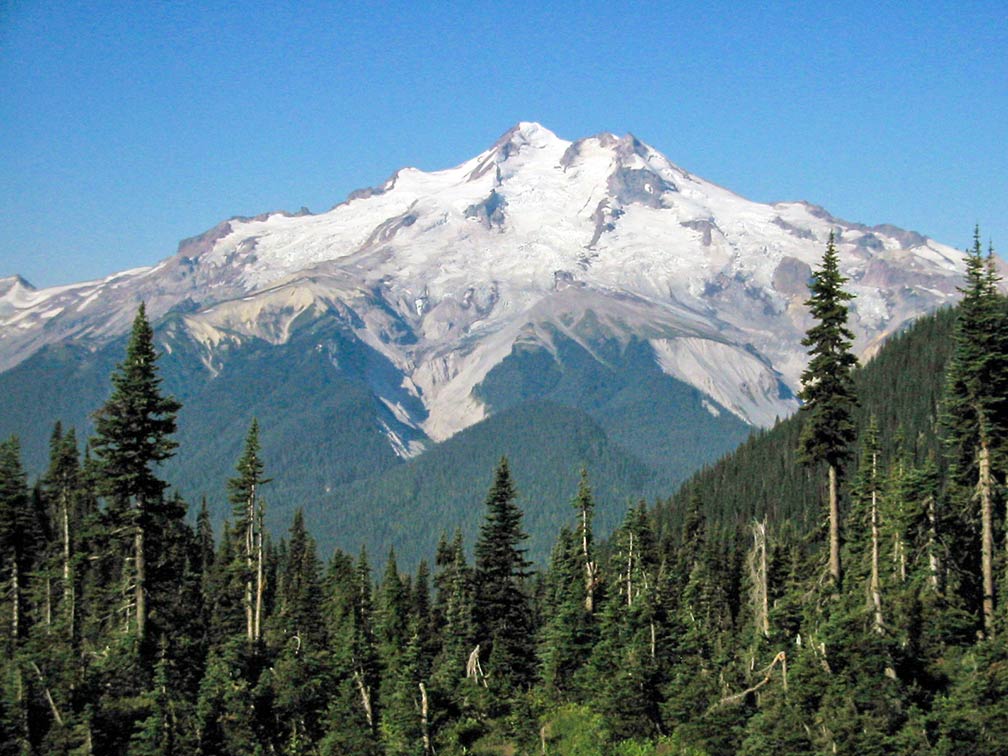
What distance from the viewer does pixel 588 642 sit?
6100 centimetres

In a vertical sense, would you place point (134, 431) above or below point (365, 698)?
above

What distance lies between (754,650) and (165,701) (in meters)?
21.1

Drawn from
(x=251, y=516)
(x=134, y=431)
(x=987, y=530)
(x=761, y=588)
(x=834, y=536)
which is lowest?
(x=761, y=588)

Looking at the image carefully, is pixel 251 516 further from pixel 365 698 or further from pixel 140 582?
pixel 140 582

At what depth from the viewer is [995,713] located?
40.3 m

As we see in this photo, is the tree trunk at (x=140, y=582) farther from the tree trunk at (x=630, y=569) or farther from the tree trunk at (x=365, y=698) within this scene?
the tree trunk at (x=630, y=569)

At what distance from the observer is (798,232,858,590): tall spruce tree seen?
158ft

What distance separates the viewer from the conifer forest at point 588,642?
141 feet

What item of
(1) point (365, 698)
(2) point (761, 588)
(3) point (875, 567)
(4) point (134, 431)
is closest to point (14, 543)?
(4) point (134, 431)

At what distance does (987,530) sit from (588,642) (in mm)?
20105

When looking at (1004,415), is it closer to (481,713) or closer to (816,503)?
(481,713)

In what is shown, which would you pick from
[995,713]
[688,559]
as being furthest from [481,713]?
[688,559]

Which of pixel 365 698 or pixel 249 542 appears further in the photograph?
pixel 249 542

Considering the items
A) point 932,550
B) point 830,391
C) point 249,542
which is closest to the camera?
point 830,391
